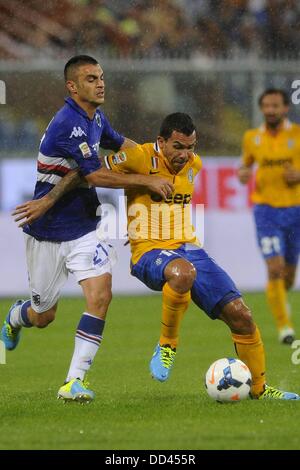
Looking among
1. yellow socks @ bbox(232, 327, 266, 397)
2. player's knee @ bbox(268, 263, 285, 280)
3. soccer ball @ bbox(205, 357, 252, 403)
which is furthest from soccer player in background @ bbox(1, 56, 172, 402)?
player's knee @ bbox(268, 263, 285, 280)

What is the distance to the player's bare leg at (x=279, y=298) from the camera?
35.7ft

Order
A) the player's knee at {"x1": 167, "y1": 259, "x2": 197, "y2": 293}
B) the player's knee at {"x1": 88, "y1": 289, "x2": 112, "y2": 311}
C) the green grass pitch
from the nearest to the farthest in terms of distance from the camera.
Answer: the green grass pitch → the player's knee at {"x1": 167, "y1": 259, "x2": 197, "y2": 293} → the player's knee at {"x1": 88, "y1": 289, "x2": 112, "y2": 311}

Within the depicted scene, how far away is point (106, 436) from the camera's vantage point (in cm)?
572

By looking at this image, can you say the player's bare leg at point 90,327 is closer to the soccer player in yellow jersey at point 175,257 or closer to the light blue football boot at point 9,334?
the soccer player in yellow jersey at point 175,257

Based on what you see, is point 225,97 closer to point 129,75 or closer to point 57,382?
point 129,75

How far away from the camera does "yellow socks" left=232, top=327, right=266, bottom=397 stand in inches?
281

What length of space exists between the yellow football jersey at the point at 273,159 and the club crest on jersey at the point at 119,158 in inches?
170

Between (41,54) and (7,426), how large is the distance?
9.10m

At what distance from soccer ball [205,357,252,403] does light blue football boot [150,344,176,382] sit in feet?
1.16

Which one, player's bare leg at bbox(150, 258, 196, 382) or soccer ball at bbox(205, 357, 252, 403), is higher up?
player's bare leg at bbox(150, 258, 196, 382)

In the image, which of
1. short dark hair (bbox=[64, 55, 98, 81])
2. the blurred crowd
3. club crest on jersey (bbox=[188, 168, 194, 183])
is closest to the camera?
short dark hair (bbox=[64, 55, 98, 81])

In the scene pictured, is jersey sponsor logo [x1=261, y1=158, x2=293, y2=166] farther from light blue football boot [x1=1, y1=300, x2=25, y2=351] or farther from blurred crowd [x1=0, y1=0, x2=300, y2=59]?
light blue football boot [x1=1, y1=300, x2=25, y2=351]

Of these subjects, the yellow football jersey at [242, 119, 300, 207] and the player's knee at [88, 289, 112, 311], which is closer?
the player's knee at [88, 289, 112, 311]

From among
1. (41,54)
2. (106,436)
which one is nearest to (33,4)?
(41,54)
